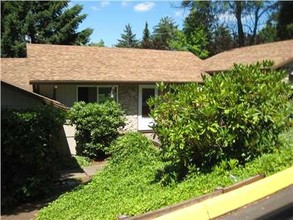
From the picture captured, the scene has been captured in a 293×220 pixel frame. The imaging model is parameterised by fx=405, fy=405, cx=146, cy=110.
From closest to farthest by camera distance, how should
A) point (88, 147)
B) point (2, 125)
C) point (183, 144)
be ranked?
point (183, 144) < point (2, 125) < point (88, 147)

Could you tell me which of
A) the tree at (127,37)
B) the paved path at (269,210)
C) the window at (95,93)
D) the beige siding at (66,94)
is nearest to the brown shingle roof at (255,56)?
the window at (95,93)

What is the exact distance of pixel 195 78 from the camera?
19797 mm

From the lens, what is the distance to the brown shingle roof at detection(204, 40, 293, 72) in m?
19.4

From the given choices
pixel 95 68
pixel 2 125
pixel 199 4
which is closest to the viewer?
pixel 2 125

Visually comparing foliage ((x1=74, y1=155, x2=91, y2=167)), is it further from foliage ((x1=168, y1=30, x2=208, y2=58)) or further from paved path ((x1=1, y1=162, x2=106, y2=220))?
foliage ((x1=168, y1=30, x2=208, y2=58))

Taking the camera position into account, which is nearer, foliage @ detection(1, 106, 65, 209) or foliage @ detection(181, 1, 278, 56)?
foliage @ detection(1, 106, 65, 209)

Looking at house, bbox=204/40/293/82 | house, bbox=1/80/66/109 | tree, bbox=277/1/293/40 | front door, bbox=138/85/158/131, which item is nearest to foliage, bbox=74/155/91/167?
house, bbox=1/80/66/109

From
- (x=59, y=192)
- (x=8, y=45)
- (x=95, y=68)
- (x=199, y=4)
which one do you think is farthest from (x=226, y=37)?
(x=59, y=192)

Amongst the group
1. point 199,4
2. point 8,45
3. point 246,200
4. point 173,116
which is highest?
point 199,4

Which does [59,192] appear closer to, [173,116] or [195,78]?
[173,116]

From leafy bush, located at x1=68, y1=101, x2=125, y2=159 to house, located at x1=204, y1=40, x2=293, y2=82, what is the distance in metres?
7.03

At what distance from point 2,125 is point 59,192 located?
2.36 m

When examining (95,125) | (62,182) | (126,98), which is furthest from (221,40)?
(62,182)

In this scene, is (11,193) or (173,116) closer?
(173,116)
